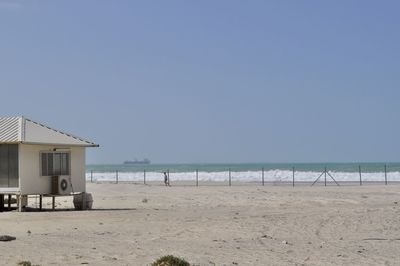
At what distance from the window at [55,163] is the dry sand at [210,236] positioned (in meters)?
2.45

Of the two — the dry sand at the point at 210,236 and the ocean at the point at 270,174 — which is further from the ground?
the ocean at the point at 270,174

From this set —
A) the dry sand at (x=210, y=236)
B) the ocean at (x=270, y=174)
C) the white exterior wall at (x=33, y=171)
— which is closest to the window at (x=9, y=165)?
the white exterior wall at (x=33, y=171)

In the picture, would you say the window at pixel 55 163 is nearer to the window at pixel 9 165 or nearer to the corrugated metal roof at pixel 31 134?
the corrugated metal roof at pixel 31 134

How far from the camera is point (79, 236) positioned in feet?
63.2

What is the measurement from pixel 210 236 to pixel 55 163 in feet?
41.3

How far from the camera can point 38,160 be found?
2948cm

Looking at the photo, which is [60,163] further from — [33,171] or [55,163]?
[33,171]

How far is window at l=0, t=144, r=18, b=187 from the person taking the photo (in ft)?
94.1

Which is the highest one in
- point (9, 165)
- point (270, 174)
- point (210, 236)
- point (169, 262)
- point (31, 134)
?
point (31, 134)

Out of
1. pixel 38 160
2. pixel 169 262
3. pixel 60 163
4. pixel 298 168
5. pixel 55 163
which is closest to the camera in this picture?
pixel 169 262

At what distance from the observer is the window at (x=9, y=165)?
94.1ft

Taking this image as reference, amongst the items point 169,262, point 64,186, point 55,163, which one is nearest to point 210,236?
point 169,262

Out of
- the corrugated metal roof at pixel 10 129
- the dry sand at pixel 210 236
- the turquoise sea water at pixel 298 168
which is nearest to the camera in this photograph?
the dry sand at pixel 210 236

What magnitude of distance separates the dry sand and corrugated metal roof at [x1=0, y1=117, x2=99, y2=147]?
3.06 metres
